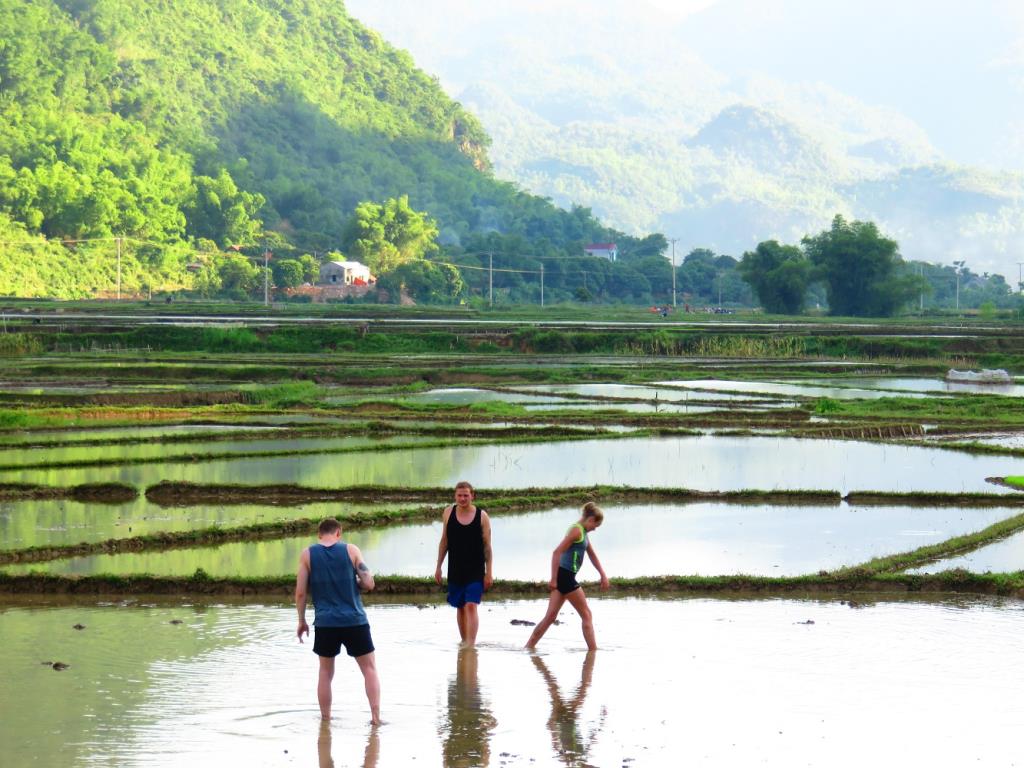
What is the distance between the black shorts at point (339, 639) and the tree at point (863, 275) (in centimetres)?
8572

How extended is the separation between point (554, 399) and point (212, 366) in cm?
1222

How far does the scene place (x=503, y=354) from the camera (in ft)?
177

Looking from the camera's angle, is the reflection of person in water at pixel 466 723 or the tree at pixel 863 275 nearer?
the reflection of person in water at pixel 466 723

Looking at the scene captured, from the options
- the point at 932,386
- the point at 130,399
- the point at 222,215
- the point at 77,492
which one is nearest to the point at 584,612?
the point at 77,492

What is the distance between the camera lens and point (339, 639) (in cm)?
970

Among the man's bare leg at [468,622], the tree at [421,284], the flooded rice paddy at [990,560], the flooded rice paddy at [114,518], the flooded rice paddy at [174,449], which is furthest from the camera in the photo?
the tree at [421,284]

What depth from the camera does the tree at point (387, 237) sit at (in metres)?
131

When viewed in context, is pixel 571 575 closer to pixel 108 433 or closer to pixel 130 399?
pixel 108 433

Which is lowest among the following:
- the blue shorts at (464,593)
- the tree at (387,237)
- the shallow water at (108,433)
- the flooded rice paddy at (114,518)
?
the flooded rice paddy at (114,518)

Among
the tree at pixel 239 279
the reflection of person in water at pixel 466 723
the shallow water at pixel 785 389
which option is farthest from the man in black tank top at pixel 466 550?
the tree at pixel 239 279

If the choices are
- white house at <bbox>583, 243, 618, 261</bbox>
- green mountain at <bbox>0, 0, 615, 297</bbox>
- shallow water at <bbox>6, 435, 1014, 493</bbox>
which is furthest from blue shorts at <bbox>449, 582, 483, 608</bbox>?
white house at <bbox>583, 243, 618, 261</bbox>

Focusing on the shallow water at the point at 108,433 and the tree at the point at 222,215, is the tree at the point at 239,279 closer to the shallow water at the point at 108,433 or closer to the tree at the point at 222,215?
the tree at the point at 222,215

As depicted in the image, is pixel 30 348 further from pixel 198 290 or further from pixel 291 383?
pixel 198 290

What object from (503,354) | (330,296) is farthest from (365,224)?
(503,354)
